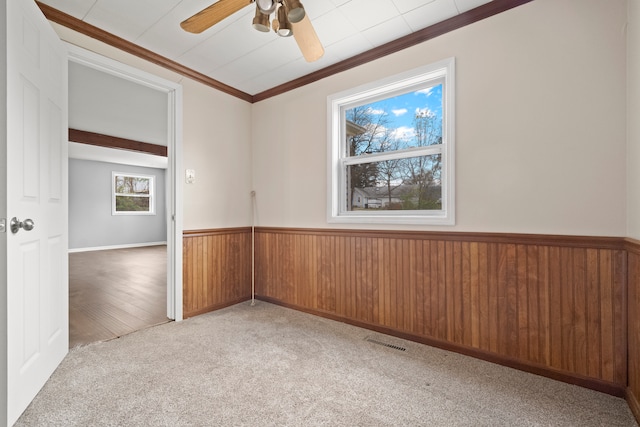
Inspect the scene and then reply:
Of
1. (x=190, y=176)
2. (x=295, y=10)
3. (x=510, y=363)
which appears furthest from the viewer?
(x=190, y=176)

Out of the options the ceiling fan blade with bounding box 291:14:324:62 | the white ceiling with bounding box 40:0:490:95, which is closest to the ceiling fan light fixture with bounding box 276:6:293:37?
the ceiling fan blade with bounding box 291:14:324:62

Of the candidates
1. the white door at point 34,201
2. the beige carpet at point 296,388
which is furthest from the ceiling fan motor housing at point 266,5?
the beige carpet at point 296,388

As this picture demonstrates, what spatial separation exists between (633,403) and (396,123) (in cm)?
234

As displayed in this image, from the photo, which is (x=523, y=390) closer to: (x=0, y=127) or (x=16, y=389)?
(x=16, y=389)

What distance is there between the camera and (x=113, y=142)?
5871 mm

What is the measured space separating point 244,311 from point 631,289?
3.02 meters

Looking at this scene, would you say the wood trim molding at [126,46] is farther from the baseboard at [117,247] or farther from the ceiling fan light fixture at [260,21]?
the baseboard at [117,247]

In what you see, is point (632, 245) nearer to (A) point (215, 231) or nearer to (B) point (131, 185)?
(A) point (215, 231)

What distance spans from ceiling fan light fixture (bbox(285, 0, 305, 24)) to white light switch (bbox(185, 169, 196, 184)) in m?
2.00

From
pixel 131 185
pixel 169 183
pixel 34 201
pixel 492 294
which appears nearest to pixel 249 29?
pixel 169 183

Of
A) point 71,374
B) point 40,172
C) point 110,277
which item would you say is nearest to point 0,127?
point 40,172

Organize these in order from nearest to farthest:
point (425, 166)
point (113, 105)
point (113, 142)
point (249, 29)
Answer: point (249, 29) < point (425, 166) < point (113, 105) < point (113, 142)

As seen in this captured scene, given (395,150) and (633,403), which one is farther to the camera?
(395,150)

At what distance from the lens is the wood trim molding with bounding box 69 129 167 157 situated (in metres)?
5.45
